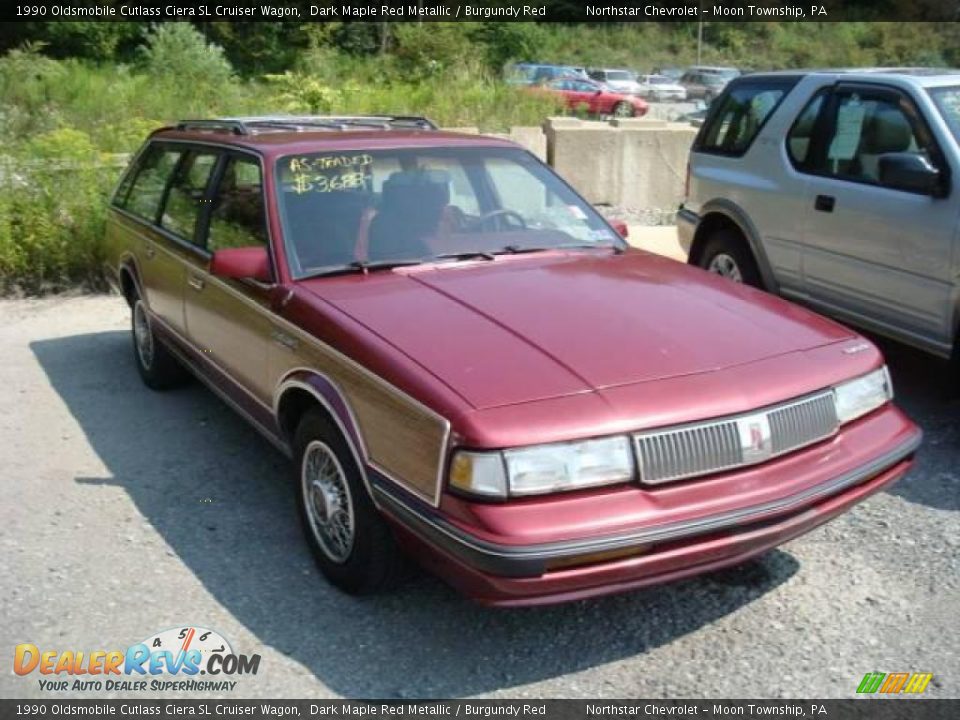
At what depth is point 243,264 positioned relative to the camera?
399 cm

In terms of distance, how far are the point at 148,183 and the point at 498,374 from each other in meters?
3.77

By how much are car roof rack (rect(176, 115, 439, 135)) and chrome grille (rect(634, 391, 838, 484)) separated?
2.89m

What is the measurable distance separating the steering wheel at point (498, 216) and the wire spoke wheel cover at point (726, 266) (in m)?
2.64

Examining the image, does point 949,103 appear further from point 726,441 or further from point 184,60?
point 184,60

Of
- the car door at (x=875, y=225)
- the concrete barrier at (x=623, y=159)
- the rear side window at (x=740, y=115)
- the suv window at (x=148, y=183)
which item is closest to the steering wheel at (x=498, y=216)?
the suv window at (x=148, y=183)

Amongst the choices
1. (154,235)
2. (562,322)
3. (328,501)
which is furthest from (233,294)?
(562,322)

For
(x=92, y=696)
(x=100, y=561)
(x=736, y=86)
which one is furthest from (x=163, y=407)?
(x=736, y=86)

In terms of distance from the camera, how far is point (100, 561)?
156 inches

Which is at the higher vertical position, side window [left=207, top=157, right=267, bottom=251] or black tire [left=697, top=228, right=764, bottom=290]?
side window [left=207, top=157, right=267, bottom=251]

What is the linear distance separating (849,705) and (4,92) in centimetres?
1671

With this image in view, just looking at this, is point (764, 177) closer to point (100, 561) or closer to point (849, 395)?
point (849, 395)

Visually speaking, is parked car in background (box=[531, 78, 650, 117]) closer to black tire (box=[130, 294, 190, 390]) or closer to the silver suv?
the silver suv

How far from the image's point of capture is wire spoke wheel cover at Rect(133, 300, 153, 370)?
6020 millimetres

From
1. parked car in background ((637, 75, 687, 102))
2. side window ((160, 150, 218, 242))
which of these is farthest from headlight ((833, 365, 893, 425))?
parked car in background ((637, 75, 687, 102))
